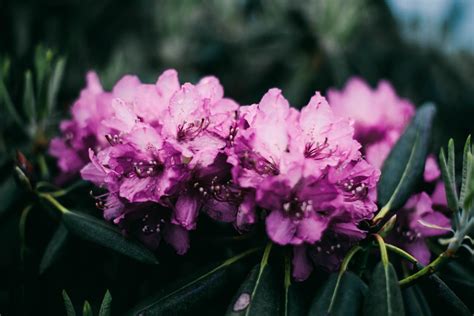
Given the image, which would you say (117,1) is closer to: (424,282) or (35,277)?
(35,277)

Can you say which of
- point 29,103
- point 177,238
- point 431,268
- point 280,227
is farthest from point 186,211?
point 29,103

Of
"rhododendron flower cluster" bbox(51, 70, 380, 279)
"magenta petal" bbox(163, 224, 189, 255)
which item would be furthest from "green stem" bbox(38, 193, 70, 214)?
"magenta petal" bbox(163, 224, 189, 255)

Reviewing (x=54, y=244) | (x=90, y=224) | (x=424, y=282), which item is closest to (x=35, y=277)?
(x=54, y=244)

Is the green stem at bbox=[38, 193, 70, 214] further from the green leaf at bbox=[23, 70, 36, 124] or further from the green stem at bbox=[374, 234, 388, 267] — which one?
the green stem at bbox=[374, 234, 388, 267]

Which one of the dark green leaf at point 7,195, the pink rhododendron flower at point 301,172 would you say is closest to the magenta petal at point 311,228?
the pink rhododendron flower at point 301,172

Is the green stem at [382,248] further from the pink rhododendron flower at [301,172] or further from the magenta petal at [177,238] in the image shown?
the magenta petal at [177,238]

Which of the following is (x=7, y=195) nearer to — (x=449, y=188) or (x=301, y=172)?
(x=301, y=172)
